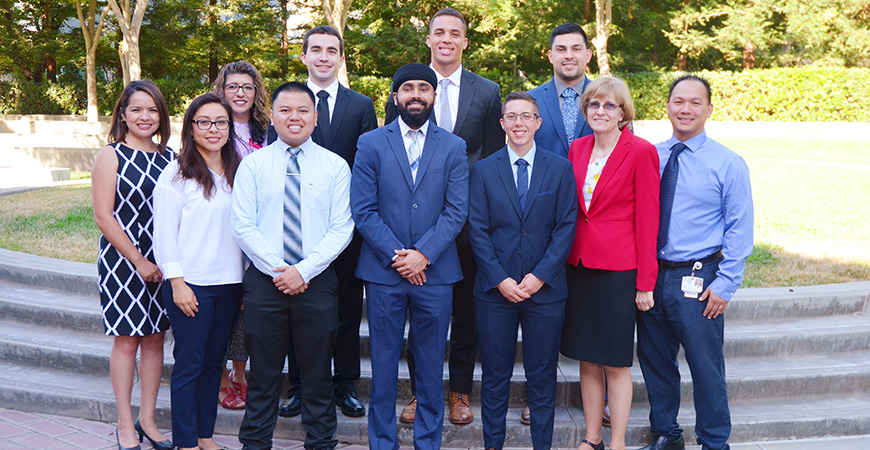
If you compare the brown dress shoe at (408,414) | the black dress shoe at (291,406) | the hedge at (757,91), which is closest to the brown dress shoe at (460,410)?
the brown dress shoe at (408,414)

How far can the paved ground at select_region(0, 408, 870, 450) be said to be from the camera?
13.2 ft

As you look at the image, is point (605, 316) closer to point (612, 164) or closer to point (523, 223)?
point (523, 223)

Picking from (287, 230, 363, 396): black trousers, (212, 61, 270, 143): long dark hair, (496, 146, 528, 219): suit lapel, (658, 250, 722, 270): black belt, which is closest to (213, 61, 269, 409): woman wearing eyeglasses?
(212, 61, 270, 143): long dark hair

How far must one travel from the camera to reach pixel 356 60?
22.9m

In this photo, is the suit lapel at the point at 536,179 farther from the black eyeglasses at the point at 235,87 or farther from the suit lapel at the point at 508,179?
the black eyeglasses at the point at 235,87

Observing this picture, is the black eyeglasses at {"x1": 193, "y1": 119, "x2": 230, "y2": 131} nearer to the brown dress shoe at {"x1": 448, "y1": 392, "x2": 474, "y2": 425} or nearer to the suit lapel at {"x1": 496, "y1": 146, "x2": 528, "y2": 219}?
the suit lapel at {"x1": 496, "y1": 146, "x2": 528, "y2": 219}

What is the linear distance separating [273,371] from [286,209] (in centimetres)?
89

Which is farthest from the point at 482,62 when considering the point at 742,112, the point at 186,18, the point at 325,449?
the point at 325,449

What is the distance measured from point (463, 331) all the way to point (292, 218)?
130 centimetres

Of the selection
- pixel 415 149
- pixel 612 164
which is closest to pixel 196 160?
pixel 415 149

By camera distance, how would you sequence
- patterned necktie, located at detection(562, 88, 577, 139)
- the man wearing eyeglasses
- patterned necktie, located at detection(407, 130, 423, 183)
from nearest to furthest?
the man wearing eyeglasses, patterned necktie, located at detection(407, 130, 423, 183), patterned necktie, located at detection(562, 88, 577, 139)

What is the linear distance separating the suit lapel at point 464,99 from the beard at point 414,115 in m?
0.46

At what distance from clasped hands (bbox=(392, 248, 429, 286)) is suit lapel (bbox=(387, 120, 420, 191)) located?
14.5 inches

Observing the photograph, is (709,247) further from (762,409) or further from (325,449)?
(325,449)
